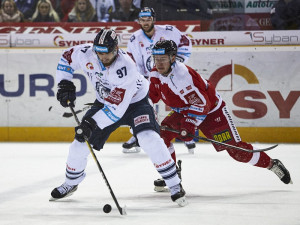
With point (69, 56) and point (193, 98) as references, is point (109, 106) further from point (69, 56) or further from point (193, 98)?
point (193, 98)

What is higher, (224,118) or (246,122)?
(224,118)

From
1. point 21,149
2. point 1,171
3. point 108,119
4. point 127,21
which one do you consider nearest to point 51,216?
point 108,119

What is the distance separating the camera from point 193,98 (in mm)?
4082

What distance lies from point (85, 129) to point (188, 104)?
960mm

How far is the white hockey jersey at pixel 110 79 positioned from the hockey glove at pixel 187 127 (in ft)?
1.11

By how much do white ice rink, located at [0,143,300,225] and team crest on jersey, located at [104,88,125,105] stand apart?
62 centimetres

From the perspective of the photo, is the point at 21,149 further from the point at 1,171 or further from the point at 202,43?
the point at 202,43

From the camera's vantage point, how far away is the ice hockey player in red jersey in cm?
399

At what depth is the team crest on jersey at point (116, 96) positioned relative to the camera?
351 cm

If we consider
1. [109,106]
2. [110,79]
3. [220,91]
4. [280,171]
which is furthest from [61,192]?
[220,91]

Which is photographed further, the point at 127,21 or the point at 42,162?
the point at 127,21

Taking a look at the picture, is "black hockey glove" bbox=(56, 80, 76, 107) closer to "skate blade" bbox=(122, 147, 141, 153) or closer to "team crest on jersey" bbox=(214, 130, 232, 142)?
"team crest on jersey" bbox=(214, 130, 232, 142)

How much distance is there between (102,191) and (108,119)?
79 centimetres

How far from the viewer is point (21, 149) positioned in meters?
6.57
